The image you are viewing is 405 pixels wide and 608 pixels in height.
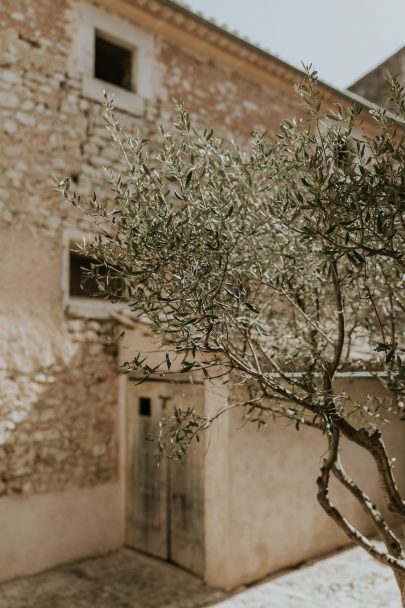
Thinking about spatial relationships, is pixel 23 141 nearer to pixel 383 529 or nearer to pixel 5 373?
pixel 5 373

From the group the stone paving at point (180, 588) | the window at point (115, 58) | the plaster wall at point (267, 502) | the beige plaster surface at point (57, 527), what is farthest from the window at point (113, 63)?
the stone paving at point (180, 588)

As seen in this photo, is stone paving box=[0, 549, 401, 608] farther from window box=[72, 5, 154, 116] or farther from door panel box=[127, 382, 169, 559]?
window box=[72, 5, 154, 116]

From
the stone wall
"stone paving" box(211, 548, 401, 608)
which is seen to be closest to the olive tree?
"stone paving" box(211, 548, 401, 608)

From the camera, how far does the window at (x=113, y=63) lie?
7914 mm

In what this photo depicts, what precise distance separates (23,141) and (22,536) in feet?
15.9

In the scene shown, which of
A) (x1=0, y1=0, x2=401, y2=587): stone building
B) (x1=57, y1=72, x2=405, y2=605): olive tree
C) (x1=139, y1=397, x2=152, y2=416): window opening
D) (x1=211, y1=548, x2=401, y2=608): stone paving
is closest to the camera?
(x1=57, y1=72, x2=405, y2=605): olive tree

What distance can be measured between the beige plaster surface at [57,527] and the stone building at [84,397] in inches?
0.6

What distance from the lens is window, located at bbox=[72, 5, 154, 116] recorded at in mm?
7363

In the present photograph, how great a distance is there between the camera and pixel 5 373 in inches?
256

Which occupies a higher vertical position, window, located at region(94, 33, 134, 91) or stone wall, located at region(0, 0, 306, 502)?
window, located at region(94, 33, 134, 91)

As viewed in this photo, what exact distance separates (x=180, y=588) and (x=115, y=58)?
7.33m

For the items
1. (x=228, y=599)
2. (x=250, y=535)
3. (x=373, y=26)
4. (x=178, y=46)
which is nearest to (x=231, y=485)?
(x=250, y=535)

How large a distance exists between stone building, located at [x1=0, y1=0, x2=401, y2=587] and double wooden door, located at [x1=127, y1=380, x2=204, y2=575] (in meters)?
0.02

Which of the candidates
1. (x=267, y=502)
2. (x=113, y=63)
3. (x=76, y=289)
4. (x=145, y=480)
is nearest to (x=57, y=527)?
(x=145, y=480)
